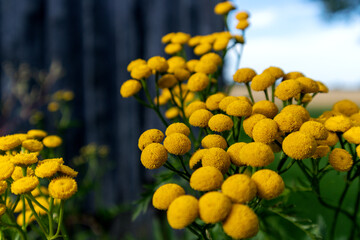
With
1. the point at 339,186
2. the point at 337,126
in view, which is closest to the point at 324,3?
the point at 339,186

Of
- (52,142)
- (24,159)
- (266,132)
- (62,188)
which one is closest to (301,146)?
(266,132)

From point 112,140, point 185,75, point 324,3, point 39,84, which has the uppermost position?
point 324,3

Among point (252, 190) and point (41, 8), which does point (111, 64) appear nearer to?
point (41, 8)

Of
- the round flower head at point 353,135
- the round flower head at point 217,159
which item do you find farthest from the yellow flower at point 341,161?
the round flower head at point 217,159

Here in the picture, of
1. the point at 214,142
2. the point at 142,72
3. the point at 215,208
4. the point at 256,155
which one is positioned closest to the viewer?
the point at 215,208

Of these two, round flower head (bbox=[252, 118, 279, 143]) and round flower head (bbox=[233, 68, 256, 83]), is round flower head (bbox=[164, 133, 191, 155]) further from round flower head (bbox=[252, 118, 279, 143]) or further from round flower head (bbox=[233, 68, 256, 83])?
round flower head (bbox=[233, 68, 256, 83])

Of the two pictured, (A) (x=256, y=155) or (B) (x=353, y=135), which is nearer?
(A) (x=256, y=155)

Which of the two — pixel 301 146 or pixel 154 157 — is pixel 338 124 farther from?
pixel 154 157
